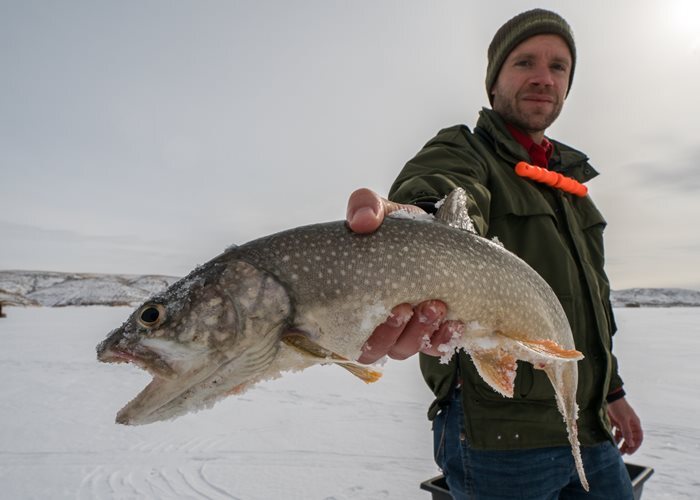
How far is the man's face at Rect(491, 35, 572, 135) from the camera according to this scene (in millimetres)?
3070

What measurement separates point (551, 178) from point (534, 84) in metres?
0.69

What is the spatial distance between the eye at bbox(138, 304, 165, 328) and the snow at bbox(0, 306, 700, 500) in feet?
9.83

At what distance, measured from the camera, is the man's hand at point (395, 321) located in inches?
66.7

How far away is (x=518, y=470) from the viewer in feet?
7.47

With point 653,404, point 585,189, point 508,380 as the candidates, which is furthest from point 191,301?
point 653,404

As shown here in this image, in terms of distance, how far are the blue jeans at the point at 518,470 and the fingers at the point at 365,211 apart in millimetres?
1217

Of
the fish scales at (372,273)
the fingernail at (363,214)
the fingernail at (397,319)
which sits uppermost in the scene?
the fingernail at (363,214)

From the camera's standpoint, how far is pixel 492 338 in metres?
1.92

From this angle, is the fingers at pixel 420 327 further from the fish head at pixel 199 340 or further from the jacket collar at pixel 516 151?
the jacket collar at pixel 516 151

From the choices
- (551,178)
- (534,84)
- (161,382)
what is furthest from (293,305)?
(534,84)

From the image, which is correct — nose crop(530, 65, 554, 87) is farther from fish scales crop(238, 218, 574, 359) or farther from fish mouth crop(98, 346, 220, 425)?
fish mouth crop(98, 346, 220, 425)

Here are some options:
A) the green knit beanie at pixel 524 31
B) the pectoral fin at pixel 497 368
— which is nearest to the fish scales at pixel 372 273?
the pectoral fin at pixel 497 368

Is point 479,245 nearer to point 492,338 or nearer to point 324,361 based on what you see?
point 492,338

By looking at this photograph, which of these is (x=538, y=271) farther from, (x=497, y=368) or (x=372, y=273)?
(x=372, y=273)
